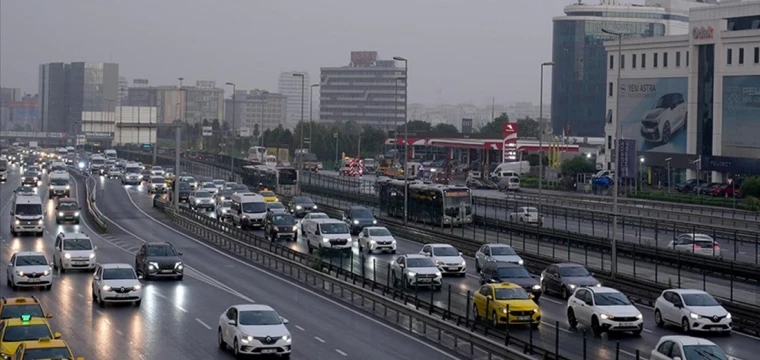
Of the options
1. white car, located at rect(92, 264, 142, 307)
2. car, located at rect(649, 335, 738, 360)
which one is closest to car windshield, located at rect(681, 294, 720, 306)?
car, located at rect(649, 335, 738, 360)

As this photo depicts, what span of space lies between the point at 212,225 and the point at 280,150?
331 feet

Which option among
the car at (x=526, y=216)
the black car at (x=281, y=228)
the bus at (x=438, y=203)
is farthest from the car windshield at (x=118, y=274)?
the car at (x=526, y=216)

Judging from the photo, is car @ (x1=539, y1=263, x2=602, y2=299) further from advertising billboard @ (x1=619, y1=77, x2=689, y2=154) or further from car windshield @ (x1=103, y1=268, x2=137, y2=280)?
advertising billboard @ (x1=619, y1=77, x2=689, y2=154)

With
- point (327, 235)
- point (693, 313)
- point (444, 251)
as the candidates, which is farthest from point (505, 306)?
point (327, 235)

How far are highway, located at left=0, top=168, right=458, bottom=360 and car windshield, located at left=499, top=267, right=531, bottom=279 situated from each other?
5491 mm

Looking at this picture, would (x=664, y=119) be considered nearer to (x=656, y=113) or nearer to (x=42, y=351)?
(x=656, y=113)

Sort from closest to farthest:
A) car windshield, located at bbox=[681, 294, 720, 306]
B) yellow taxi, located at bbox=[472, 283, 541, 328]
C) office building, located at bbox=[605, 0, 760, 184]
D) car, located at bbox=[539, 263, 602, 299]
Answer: yellow taxi, located at bbox=[472, 283, 541, 328] → car windshield, located at bbox=[681, 294, 720, 306] → car, located at bbox=[539, 263, 602, 299] → office building, located at bbox=[605, 0, 760, 184]

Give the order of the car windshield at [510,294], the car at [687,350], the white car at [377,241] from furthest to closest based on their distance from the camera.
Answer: the white car at [377,241], the car windshield at [510,294], the car at [687,350]

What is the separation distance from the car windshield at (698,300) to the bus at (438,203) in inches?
1180

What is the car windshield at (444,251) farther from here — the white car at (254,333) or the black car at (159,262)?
the white car at (254,333)

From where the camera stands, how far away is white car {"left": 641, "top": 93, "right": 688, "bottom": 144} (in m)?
103

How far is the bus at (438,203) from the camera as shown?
6138 cm

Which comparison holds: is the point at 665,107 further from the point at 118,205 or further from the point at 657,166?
the point at 118,205

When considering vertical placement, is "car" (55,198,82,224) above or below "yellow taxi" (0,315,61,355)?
below
